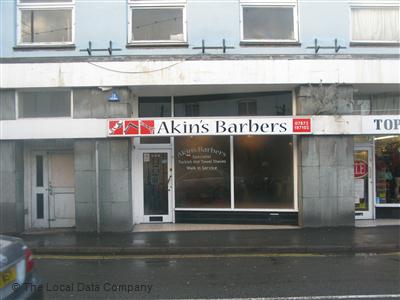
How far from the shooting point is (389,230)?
36.9ft

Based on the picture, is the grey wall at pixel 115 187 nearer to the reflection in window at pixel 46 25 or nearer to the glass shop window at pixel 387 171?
the reflection in window at pixel 46 25

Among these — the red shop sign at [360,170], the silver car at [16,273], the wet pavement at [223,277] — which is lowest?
the wet pavement at [223,277]

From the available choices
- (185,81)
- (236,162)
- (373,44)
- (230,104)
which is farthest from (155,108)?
(373,44)

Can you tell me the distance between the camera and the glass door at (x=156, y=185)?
41.7 feet

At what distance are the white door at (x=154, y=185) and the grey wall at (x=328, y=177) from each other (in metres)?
3.58

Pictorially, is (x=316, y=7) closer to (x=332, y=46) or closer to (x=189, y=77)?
(x=332, y=46)

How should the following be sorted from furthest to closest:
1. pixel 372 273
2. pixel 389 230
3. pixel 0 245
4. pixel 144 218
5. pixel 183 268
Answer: pixel 144 218 < pixel 389 230 < pixel 183 268 < pixel 372 273 < pixel 0 245

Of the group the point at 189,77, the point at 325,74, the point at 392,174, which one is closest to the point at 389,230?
the point at 392,174

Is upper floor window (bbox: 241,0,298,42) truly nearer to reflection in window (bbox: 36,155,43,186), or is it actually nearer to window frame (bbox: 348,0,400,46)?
window frame (bbox: 348,0,400,46)

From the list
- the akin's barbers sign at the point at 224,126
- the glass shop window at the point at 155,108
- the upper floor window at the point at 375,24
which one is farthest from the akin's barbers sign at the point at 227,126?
the upper floor window at the point at 375,24

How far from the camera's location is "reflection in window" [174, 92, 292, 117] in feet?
41.0

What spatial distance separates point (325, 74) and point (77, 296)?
7.93 metres

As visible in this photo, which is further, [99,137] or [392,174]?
[392,174]

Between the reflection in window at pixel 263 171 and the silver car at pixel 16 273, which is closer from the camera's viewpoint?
the silver car at pixel 16 273
